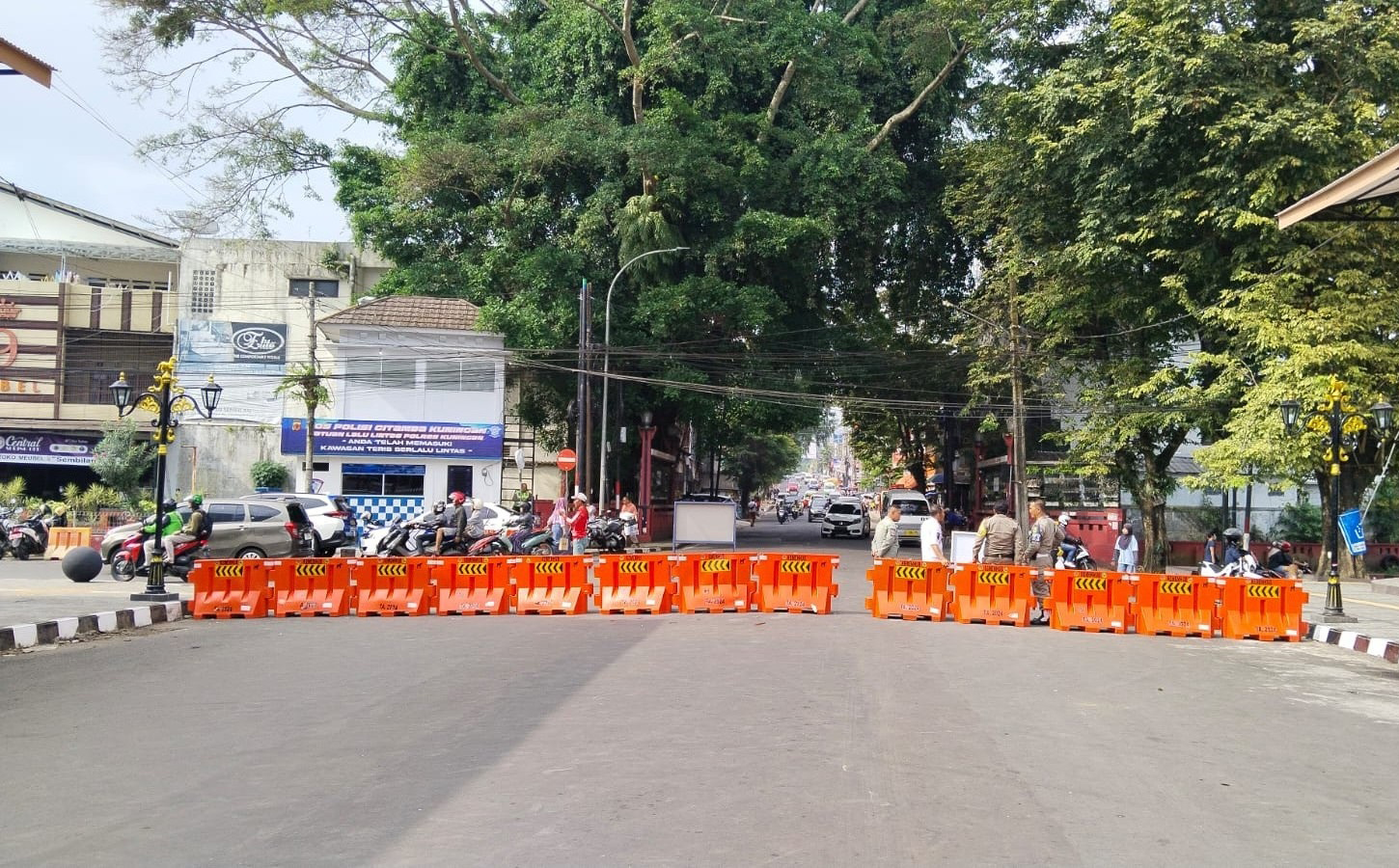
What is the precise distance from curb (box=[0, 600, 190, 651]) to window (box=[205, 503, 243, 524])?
5.50 metres

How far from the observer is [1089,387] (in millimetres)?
31250

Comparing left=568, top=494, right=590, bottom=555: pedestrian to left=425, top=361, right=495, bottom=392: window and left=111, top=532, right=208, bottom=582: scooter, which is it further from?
left=425, top=361, right=495, bottom=392: window

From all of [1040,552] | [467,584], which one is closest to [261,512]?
[467,584]

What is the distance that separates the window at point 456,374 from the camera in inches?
1442

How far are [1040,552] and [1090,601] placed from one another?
98 cm

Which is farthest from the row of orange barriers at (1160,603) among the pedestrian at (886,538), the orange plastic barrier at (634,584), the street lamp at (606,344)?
the street lamp at (606,344)

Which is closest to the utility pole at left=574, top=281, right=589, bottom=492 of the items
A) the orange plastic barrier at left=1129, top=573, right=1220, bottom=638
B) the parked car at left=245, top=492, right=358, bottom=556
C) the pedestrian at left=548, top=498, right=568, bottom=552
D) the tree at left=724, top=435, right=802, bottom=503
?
the pedestrian at left=548, top=498, right=568, bottom=552

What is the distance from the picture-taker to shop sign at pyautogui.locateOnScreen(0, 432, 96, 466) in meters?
38.4

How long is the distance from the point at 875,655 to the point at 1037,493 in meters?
32.2

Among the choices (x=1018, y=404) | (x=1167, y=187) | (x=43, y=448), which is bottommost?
(x=43, y=448)

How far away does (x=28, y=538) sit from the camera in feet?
88.2

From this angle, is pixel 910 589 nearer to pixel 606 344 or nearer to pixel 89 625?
pixel 89 625

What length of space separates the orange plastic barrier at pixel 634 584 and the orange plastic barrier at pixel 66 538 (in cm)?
1904

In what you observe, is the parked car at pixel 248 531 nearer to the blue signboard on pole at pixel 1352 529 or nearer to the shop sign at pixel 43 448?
the shop sign at pixel 43 448
